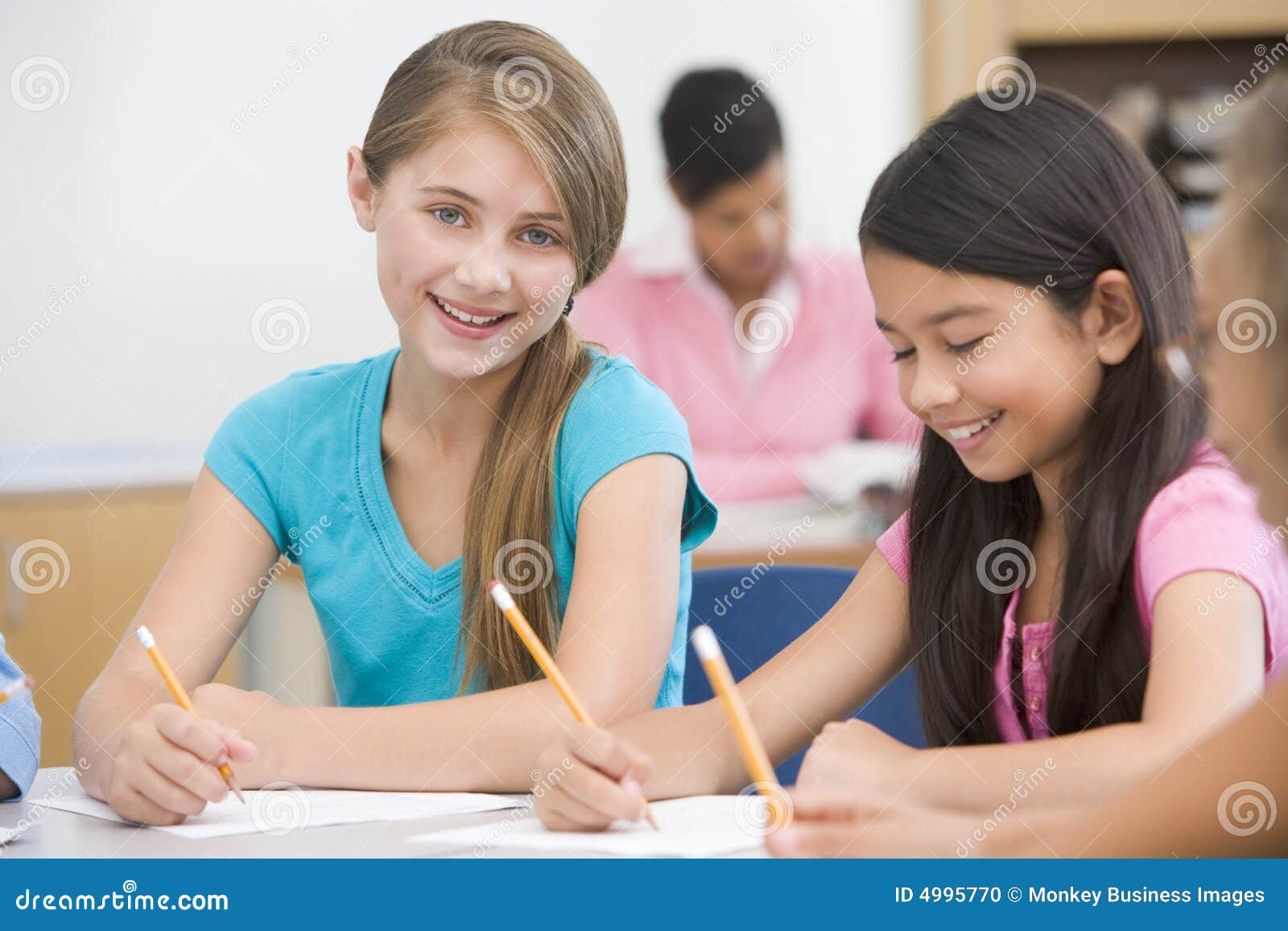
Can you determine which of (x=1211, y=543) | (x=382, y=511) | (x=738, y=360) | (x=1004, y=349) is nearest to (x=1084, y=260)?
(x=1004, y=349)

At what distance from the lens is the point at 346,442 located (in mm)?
1517

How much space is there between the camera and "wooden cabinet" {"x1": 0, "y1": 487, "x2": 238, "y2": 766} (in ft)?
9.54

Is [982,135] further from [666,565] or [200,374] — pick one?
[200,374]

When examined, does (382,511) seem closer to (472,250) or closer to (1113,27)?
(472,250)

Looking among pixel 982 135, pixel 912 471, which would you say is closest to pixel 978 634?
pixel 912 471

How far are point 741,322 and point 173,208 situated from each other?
4.60 feet

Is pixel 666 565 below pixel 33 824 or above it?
above

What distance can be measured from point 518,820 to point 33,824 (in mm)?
381

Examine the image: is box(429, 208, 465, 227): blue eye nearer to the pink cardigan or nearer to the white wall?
the pink cardigan

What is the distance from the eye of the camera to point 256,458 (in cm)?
148

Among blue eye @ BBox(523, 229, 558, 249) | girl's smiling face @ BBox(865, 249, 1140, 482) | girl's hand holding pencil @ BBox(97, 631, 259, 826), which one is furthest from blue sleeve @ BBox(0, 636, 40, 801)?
girl's smiling face @ BBox(865, 249, 1140, 482)

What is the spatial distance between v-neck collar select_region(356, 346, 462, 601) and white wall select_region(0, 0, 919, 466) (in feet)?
6.30

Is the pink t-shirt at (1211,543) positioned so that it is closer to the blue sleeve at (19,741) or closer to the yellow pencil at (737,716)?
the yellow pencil at (737,716)

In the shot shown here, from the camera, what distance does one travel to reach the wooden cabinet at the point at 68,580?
2.91 m
